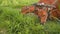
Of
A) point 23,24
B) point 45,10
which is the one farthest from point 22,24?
point 45,10

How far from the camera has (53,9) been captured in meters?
3.71

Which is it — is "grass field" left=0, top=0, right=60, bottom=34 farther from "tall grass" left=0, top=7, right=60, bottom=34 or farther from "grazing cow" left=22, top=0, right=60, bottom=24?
"grazing cow" left=22, top=0, right=60, bottom=24

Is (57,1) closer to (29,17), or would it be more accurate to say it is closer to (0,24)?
(29,17)

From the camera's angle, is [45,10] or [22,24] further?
[22,24]

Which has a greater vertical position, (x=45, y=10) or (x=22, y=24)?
(x=45, y=10)

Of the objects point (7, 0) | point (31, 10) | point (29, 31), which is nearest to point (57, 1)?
point (31, 10)

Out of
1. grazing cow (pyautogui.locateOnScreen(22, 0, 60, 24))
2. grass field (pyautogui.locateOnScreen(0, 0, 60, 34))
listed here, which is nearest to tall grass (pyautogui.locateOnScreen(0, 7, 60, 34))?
grass field (pyautogui.locateOnScreen(0, 0, 60, 34))

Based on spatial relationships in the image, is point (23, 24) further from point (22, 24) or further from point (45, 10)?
point (45, 10)

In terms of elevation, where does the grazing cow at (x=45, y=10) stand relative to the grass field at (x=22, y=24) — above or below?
above

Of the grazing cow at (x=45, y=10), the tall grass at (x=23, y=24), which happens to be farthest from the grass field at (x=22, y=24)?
the grazing cow at (x=45, y=10)

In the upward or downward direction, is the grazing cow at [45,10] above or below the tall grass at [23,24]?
above

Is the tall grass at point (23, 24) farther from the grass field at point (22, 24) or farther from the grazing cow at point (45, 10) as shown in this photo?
the grazing cow at point (45, 10)

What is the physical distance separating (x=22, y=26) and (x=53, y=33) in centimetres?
59

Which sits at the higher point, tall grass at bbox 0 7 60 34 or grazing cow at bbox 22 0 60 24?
grazing cow at bbox 22 0 60 24
